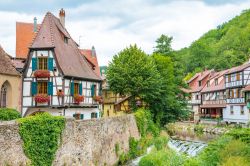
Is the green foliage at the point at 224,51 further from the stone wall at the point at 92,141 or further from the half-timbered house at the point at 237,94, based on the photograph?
the stone wall at the point at 92,141

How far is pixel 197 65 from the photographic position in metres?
102

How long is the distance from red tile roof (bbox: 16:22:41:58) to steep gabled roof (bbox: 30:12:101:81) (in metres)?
2.76

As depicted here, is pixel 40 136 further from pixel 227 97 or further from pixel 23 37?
pixel 227 97

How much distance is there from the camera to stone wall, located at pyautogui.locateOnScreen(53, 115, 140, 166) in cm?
1793

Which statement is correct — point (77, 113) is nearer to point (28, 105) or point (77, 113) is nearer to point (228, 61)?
point (28, 105)

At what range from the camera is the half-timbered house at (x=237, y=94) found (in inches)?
1950

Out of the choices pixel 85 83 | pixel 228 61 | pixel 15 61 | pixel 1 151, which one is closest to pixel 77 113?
pixel 85 83

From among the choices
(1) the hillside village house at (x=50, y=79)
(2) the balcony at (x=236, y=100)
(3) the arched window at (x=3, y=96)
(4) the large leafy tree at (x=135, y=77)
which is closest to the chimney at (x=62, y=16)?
(1) the hillside village house at (x=50, y=79)

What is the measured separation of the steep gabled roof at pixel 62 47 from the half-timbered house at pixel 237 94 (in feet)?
72.8

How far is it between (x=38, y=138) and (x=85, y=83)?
18.7 metres

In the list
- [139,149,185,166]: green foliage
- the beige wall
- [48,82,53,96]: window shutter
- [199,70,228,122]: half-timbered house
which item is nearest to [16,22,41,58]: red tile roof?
[48,82,53,96]: window shutter

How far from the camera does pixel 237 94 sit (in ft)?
170

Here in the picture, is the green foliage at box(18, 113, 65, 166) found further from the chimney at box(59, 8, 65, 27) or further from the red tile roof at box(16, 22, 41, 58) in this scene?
the chimney at box(59, 8, 65, 27)

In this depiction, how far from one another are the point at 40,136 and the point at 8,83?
13.3 m
